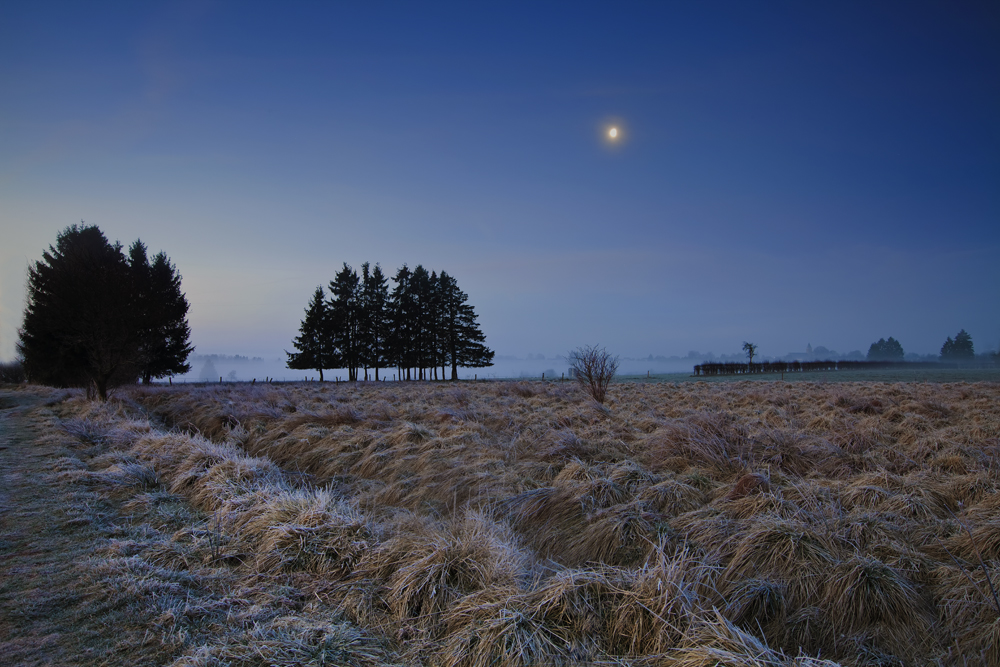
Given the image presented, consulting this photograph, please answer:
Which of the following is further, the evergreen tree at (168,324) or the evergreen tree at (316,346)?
the evergreen tree at (316,346)

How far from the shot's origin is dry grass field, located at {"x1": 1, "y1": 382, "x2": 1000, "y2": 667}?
2.64 meters

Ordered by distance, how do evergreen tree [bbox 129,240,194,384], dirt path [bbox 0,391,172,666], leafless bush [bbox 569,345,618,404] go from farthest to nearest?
evergreen tree [bbox 129,240,194,384] < leafless bush [bbox 569,345,618,404] < dirt path [bbox 0,391,172,666]

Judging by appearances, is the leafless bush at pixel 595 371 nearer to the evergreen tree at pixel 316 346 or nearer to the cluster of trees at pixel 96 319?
the cluster of trees at pixel 96 319

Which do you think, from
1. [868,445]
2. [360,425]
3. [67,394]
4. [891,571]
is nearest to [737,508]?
[891,571]

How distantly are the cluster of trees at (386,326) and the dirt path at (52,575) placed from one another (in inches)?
1570

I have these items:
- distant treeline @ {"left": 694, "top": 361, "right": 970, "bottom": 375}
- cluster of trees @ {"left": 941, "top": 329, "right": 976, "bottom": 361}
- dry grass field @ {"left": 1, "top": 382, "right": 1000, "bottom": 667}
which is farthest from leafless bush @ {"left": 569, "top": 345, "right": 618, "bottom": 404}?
cluster of trees @ {"left": 941, "top": 329, "right": 976, "bottom": 361}

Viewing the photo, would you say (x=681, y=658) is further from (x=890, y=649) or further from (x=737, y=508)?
(x=737, y=508)

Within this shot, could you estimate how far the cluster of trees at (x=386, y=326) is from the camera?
151ft

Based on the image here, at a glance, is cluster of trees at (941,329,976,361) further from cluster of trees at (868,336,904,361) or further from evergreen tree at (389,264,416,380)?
evergreen tree at (389,264,416,380)

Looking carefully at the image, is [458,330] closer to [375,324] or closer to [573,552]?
[375,324]

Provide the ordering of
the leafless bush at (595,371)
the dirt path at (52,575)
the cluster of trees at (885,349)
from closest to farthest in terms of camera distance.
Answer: the dirt path at (52,575), the leafless bush at (595,371), the cluster of trees at (885,349)

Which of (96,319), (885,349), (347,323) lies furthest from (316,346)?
(885,349)

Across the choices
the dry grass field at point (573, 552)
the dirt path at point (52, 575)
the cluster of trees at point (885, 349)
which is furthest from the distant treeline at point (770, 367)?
the cluster of trees at point (885, 349)

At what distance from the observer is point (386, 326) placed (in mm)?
47125
